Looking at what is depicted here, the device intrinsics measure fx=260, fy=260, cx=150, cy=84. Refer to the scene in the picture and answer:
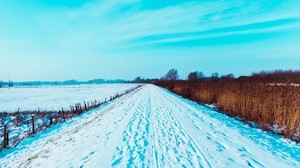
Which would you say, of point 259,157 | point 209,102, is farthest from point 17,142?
point 209,102

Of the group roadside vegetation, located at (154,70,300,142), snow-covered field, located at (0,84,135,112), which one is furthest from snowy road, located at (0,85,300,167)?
snow-covered field, located at (0,84,135,112)

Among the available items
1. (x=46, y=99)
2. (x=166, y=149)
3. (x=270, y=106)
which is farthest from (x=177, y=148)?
(x=46, y=99)

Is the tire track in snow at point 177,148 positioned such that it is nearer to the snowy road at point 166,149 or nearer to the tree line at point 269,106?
the snowy road at point 166,149

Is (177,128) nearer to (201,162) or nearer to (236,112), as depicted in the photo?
(201,162)

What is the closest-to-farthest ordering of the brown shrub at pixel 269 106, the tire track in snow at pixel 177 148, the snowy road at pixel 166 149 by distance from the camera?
the tire track in snow at pixel 177 148 < the snowy road at pixel 166 149 < the brown shrub at pixel 269 106

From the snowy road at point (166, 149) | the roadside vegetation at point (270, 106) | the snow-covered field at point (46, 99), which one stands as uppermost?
the roadside vegetation at point (270, 106)

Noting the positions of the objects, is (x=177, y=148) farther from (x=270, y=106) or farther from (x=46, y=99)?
(x=46, y=99)

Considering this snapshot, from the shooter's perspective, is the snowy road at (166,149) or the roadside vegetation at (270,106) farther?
the roadside vegetation at (270,106)

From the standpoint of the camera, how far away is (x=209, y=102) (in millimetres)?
24094

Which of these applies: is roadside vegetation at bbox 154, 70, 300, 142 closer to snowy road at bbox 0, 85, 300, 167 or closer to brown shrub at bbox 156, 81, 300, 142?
brown shrub at bbox 156, 81, 300, 142

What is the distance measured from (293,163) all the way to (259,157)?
0.77 m

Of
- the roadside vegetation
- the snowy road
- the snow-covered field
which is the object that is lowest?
the snow-covered field

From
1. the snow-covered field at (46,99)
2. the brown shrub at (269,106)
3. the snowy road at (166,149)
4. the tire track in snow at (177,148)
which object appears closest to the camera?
the tire track in snow at (177,148)

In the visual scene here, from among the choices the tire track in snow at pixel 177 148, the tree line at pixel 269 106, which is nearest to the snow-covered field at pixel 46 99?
the tree line at pixel 269 106
